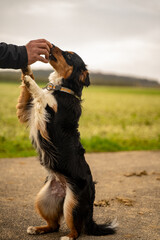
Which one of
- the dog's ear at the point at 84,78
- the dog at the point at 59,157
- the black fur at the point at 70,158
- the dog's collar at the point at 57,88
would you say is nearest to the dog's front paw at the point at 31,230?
the dog at the point at 59,157

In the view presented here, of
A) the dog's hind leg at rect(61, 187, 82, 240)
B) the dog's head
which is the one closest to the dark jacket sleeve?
the dog's head

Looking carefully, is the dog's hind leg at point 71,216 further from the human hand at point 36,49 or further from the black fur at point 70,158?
the human hand at point 36,49

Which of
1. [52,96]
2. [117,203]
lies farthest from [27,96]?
[117,203]

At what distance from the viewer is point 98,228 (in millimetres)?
3977

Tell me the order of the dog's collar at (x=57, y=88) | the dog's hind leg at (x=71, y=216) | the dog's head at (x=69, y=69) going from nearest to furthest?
the dog's hind leg at (x=71, y=216)
the dog's collar at (x=57, y=88)
the dog's head at (x=69, y=69)

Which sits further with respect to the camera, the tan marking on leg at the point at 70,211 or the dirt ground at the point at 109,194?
the dirt ground at the point at 109,194

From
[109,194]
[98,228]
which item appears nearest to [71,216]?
[98,228]

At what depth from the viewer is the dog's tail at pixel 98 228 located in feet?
12.7

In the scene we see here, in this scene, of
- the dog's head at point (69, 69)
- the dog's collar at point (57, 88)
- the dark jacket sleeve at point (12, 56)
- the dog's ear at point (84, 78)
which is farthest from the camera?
the dog's ear at point (84, 78)

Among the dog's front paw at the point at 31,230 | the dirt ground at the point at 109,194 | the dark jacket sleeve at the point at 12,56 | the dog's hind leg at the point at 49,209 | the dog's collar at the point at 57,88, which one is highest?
the dark jacket sleeve at the point at 12,56

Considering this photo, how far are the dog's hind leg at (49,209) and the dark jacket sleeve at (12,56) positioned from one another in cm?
176

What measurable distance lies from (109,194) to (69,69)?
8.77 ft

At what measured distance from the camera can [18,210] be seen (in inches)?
185

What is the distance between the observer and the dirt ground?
4.11 metres
